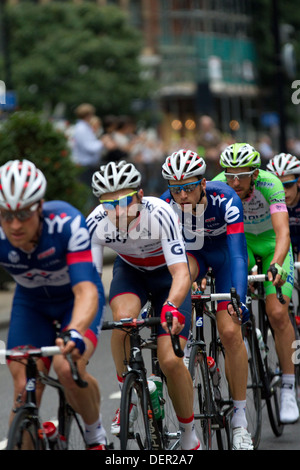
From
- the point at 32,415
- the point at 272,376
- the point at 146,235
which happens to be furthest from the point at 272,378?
the point at 32,415

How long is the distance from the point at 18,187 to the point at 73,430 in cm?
165

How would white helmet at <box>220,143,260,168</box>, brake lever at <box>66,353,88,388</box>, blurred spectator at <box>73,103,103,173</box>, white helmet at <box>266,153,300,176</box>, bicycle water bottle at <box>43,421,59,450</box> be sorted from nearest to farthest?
brake lever at <box>66,353,88,388</box> < bicycle water bottle at <box>43,421,59,450</box> < white helmet at <box>220,143,260,168</box> < white helmet at <box>266,153,300,176</box> < blurred spectator at <box>73,103,103,173</box>

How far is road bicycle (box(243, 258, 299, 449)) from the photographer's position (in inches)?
286

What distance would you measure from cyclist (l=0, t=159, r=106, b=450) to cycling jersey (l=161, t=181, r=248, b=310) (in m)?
1.55

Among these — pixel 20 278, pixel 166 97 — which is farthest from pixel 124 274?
pixel 166 97

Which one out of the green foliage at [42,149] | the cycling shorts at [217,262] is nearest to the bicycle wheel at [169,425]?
the cycling shorts at [217,262]

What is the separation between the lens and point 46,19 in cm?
4562

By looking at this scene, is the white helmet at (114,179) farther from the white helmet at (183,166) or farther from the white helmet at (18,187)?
the white helmet at (18,187)

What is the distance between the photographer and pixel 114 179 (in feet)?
19.1

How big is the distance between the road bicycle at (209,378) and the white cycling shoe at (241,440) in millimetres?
89

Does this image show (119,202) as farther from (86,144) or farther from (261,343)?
(86,144)

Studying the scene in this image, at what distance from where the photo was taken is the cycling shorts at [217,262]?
23.6ft

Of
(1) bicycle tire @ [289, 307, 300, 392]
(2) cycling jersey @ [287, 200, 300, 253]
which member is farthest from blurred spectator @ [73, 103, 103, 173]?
(1) bicycle tire @ [289, 307, 300, 392]

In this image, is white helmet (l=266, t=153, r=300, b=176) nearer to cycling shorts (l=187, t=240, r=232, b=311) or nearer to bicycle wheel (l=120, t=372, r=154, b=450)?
cycling shorts (l=187, t=240, r=232, b=311)
